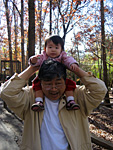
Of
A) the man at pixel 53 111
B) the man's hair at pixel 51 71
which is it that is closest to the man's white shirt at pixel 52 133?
the man at pixel 53 111

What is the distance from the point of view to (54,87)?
139 centimetres

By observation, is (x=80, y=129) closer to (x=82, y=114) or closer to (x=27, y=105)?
(x=82, y=114)

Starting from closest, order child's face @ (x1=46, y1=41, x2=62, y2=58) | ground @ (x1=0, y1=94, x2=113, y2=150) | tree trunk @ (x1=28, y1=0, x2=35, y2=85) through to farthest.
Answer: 1. child's face @ (x1=46, y1=41, x2=62, y2=58)
2. tree trunk @ (x1=28, y1=0, x2=35, y2=85)
3. ground @ (x1=0, y1=94, x2=113, y2=150)

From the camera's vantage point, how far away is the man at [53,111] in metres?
1.37

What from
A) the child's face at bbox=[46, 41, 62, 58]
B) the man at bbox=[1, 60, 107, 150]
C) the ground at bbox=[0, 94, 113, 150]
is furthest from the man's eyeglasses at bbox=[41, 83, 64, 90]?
the ground at bbox=[0, 94, 113, 150]

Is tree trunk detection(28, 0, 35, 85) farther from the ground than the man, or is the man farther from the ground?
tree trunk detection(28, 0, 35, 85)

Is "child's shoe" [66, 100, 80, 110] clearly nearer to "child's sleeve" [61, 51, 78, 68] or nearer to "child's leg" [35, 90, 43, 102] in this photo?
"child's leg" [35, 90, 43, 102]

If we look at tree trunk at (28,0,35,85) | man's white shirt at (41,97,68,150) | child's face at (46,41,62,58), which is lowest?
man's white shirt at (41,97,68,150)

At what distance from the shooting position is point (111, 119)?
644 centimetres

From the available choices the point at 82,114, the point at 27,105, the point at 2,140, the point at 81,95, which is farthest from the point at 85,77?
the point at 2,140

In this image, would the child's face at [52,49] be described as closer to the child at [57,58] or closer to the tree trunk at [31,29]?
the child at [57,58]

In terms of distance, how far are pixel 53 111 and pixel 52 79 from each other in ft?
1.09

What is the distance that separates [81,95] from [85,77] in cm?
21

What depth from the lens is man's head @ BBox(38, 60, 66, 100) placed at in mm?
1393
